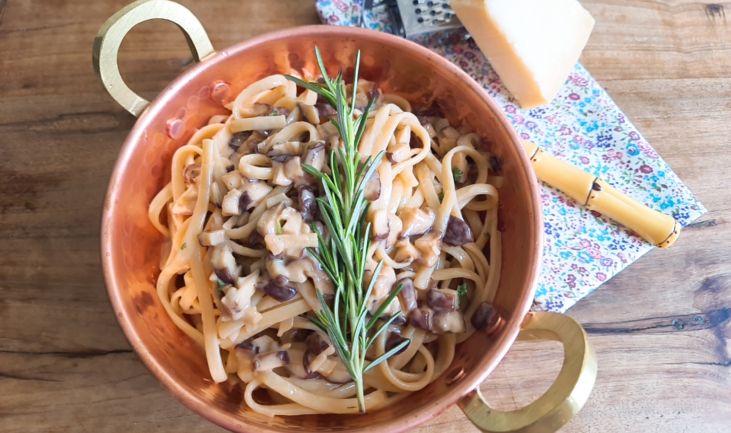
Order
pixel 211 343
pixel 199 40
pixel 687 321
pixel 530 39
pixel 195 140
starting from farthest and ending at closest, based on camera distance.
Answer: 1. pixel 530 39
2. pixel 687 321
3. pixel 195 140
4. pixel 199 40
5. pixel 211 343

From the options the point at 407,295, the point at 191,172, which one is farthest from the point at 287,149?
the point at 407,295

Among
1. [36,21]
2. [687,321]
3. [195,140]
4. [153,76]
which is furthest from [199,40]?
[687,321]

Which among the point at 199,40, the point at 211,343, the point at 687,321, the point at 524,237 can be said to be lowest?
the point at 687,321

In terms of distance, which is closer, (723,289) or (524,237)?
(524,237)

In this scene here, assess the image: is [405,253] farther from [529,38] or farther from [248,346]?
[529,38]

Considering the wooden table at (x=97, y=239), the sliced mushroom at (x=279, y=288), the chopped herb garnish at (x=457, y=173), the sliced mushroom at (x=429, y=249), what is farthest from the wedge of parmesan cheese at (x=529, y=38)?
the sliced mushroom at (x=279, y=288)

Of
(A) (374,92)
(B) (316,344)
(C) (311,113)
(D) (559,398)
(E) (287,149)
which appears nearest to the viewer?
(D) (559,398)

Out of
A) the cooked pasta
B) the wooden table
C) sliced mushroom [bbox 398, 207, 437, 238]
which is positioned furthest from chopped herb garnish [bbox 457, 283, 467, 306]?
the wooden table

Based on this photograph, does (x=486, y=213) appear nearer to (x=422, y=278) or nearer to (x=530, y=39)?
(x=422, y=278)
